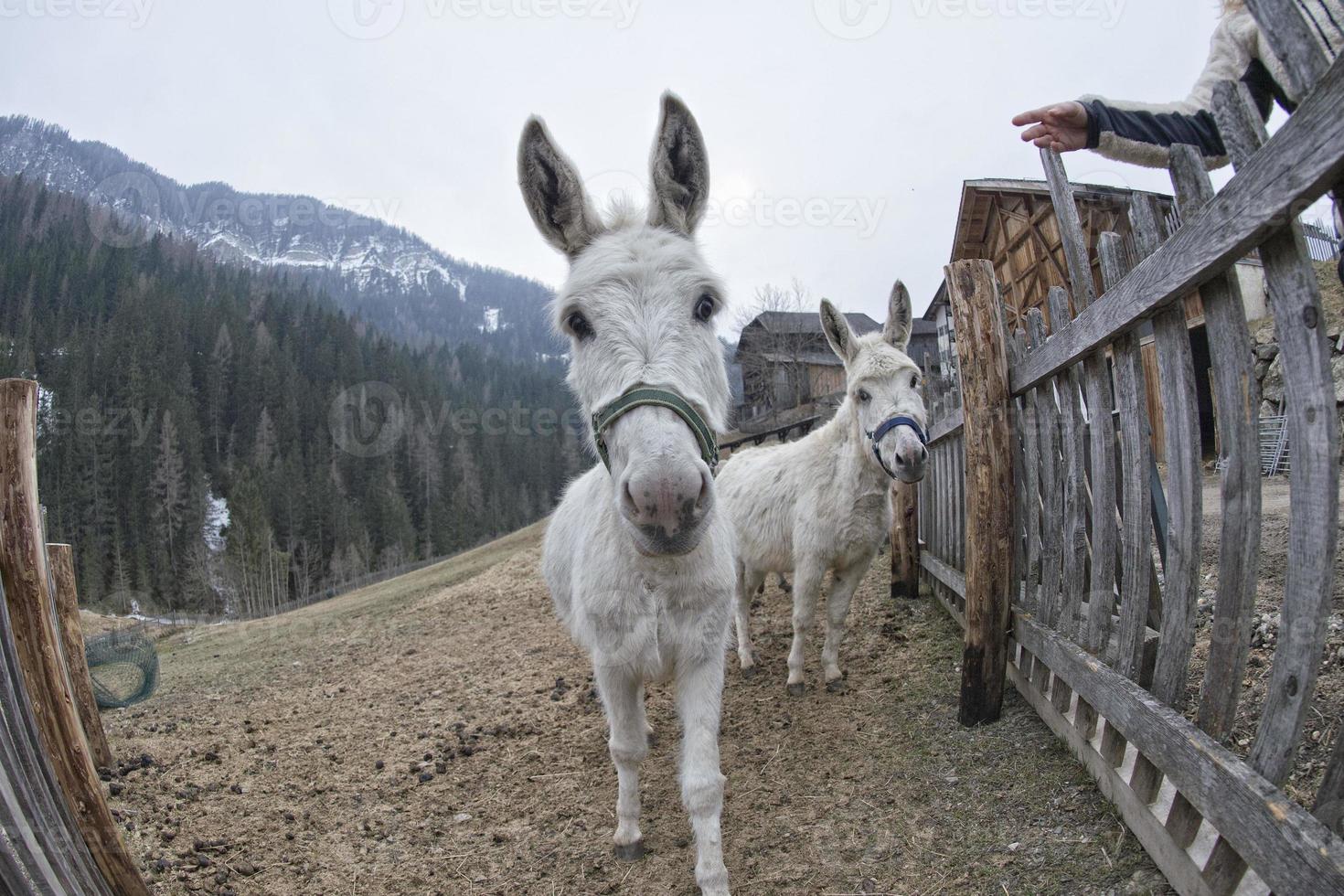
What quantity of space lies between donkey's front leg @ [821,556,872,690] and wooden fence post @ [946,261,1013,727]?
1.32 m

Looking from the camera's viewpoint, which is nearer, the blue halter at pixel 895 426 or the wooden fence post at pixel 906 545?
the blue halter at pixel 895 426

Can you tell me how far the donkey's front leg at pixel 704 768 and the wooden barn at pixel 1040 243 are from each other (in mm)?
11472

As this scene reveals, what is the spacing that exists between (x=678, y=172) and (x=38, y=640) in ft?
10.7

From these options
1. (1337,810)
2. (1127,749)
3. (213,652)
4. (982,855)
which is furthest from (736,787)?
(213,652)

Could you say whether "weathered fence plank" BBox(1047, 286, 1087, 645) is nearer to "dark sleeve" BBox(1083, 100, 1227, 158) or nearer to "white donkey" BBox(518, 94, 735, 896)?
"dark sleeve" BBox(1083, 100, 1227, 158)

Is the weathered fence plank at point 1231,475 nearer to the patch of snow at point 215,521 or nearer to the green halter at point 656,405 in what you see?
the green halter at point 656,405

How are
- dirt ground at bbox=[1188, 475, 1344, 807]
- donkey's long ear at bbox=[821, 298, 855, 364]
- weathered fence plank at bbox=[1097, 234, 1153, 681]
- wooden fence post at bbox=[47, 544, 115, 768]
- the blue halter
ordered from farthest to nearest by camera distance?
1. donkey's long ear at bbox=[821, 298, 855, 364]
2. the blue halter
3. wooden fence post at bbox=[47, 544, 115, 768]
4. weathered fence plank at bbox=[1097, 234, 1153, 681]
5. dirt ground at bbox=[1188, 475, 1344, 807]

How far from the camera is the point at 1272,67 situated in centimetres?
194

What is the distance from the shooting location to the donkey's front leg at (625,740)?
3.12m

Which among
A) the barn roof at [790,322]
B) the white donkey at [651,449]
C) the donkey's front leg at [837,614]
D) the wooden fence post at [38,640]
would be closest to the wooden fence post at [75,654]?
the wooden fence post at [38,640]

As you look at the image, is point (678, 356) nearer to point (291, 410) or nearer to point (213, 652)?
point (213, 652)

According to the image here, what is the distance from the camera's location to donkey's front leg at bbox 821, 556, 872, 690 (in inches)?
205

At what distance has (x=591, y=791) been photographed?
4156mm

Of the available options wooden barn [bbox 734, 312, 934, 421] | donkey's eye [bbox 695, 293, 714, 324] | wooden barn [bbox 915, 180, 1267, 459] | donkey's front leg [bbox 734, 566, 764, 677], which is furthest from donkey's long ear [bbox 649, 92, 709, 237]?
Result: wooden barn [bbox 734, 312, 934, 421]
